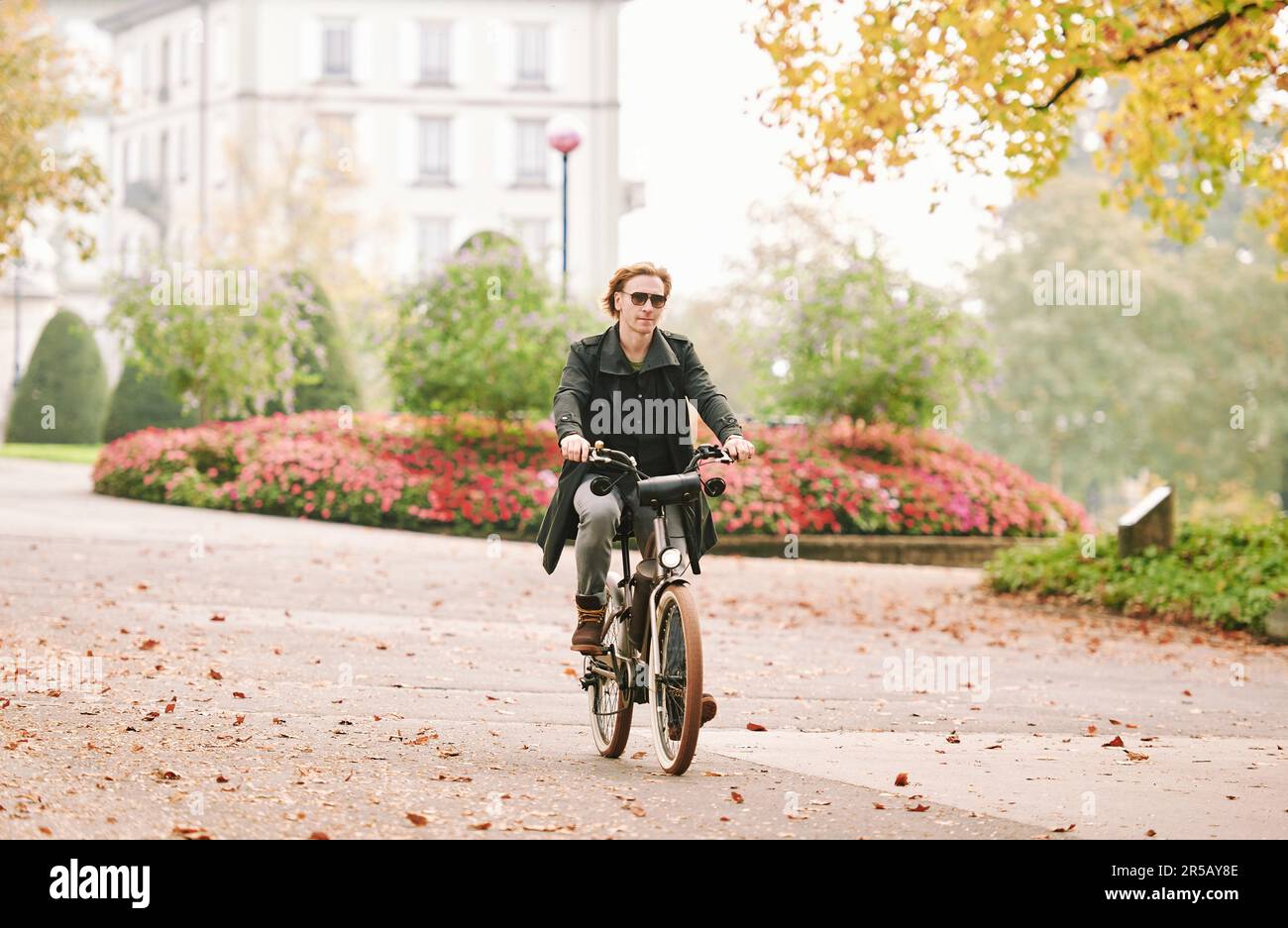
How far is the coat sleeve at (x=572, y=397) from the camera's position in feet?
21.3

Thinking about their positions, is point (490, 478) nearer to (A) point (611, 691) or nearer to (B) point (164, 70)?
(A) point (611, 691)

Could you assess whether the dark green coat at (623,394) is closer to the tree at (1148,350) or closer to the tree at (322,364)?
the tree at (322,364)

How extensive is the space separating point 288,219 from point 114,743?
133 feet

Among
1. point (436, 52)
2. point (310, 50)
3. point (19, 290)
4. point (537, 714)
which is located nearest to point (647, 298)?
point (537, 714)

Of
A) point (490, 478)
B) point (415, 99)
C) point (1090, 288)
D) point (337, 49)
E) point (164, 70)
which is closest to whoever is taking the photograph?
point (490, 478)

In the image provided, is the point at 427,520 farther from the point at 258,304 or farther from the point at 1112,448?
the point at 1112,448

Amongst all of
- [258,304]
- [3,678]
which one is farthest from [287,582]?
[258,304]

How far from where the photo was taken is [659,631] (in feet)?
21.2

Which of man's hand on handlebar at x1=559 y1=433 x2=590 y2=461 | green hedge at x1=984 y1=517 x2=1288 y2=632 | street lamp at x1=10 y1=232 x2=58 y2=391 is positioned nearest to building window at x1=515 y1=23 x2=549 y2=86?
street lamp at x1=10 y1=232 x2=58 y2=391

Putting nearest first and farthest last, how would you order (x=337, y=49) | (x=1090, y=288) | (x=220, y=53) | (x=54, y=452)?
(x=54, y=452)
(x=1090, y=288)
(x=220, y=53)
(x=337, y=49)


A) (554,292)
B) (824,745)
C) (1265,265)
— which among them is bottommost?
(824,745)

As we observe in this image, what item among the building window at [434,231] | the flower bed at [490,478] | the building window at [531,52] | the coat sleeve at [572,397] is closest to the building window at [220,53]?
the building window at [434,231]
